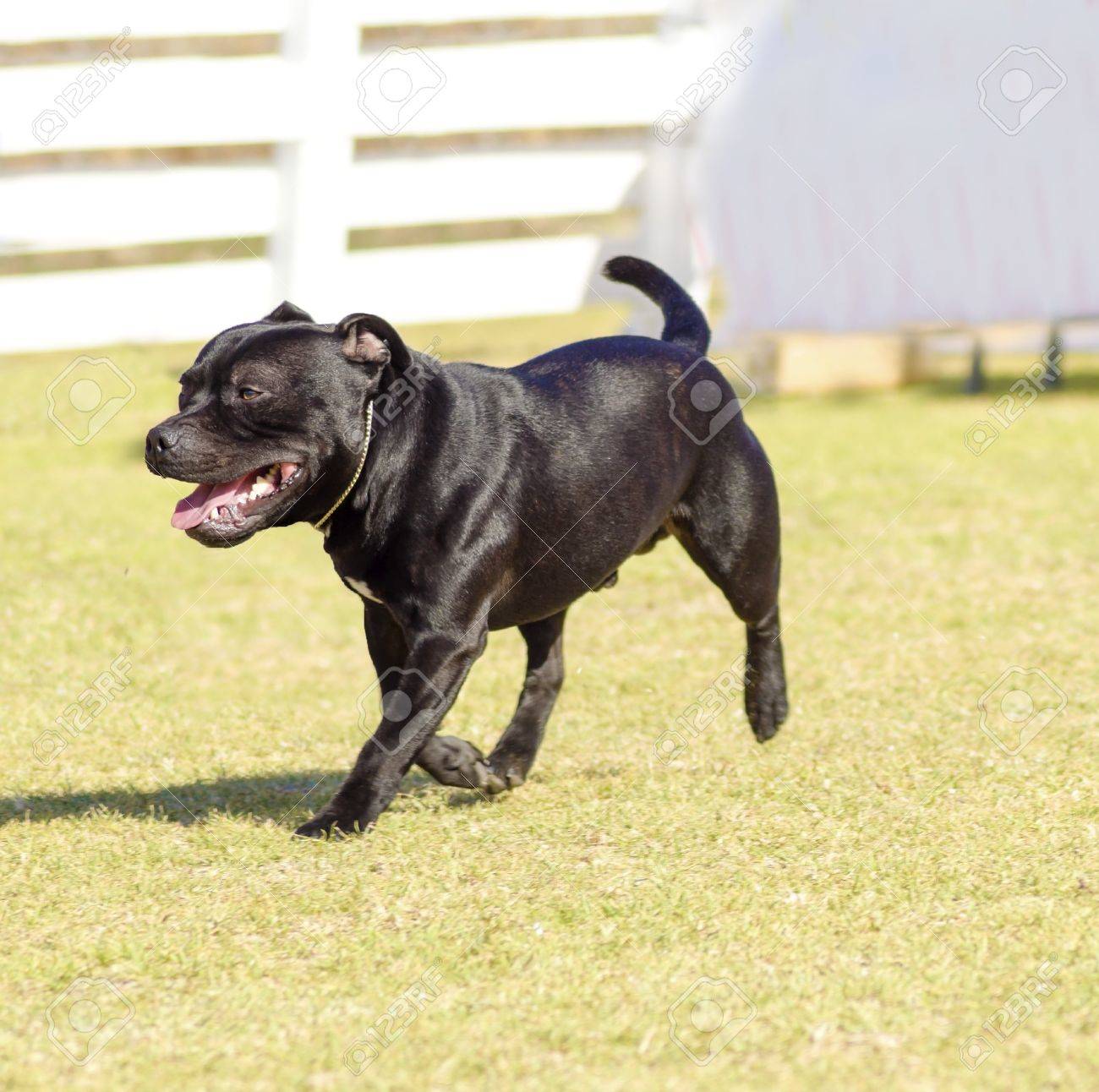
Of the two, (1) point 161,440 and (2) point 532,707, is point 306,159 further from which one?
(1) point 161,440

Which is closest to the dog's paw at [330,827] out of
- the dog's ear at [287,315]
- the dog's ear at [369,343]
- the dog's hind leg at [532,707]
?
the dog's hind leg at [532,707]

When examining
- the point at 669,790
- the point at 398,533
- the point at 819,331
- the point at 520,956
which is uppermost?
the point at 398,533

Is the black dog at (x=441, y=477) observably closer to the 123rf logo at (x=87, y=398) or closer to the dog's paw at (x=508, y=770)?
the dog's paw at (x=508, y=770)

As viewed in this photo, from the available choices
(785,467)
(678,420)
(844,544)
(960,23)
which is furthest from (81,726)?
(960,23)

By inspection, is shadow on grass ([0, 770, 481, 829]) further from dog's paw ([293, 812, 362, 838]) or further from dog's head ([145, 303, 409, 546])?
dog's head ([145, 303, 409, 546])

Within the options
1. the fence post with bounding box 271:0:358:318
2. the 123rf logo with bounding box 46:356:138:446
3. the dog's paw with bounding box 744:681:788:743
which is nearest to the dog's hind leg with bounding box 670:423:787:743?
the dog's paw with bounding box 744:681:788:743

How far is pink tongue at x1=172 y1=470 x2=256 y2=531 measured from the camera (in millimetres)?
4418

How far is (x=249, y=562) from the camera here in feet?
30.0

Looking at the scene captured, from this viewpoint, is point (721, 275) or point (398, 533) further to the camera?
point (721, 275)

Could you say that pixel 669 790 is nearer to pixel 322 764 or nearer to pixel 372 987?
pixel 322 764

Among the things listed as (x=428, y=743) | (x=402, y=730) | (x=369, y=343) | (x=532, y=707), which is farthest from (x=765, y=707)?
(x=369, y=343)

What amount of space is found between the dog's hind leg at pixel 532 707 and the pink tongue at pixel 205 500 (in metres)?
1.23

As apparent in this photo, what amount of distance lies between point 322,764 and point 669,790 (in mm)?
1249

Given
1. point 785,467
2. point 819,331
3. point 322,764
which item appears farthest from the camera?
point 819,331
